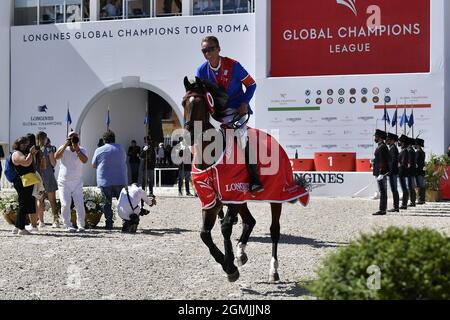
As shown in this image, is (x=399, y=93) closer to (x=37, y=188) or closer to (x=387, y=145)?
(x=387, y=145)

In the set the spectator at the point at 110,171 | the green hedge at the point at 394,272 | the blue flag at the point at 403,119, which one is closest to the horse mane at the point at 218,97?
the green hedge at the point at 394,272

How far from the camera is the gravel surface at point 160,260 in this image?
23.2ft

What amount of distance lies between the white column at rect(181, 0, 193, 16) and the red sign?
333 centimetres

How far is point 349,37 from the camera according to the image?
23.1 meters

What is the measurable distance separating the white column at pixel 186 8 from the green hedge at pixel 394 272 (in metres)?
22.3

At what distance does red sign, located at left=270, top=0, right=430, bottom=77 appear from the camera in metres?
22.5

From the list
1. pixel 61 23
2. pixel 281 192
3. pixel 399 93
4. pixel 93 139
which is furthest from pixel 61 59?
pixel 281 192

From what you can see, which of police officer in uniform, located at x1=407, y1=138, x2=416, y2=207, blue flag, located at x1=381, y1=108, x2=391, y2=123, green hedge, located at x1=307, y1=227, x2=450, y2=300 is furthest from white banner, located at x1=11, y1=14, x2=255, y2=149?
green hedge, located at x1=307, y1=227, x2=450, y2=300

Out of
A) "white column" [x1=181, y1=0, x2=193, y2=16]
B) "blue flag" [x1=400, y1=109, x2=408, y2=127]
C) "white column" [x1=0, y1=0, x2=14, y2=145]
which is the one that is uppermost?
"white column" [x1=181, y1=0, x2=193, y2=16]

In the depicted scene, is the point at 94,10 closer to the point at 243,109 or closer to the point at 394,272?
the point at 243,109

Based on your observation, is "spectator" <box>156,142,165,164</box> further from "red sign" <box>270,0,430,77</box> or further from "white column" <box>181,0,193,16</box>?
"red sign" <box>270,0,430,77</box>

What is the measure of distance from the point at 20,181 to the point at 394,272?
9.05 meters

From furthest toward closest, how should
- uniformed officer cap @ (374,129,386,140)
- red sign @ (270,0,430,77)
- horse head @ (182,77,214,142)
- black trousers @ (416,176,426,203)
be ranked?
red sign @ (270,0,430,77)
black trousers @ (416,176,426,203)
uniformed officer cap @ (374,129,386,140)
horse head @ (182,77,214,142)

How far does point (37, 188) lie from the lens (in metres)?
12.4
